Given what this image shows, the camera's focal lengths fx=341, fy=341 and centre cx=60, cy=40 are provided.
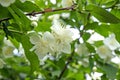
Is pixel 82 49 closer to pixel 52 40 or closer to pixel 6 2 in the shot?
pixel 52 40

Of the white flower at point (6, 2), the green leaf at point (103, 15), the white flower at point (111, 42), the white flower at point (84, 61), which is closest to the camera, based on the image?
the white flower at point (6, 2)

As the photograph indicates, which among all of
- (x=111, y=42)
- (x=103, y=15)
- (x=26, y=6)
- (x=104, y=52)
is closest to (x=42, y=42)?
(x=26, y=6)

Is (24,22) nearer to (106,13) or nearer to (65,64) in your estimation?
(106,13)

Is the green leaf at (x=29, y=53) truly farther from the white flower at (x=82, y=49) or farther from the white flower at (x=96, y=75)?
the white flower at (x=96, y=75)

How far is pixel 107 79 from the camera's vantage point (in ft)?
6.58

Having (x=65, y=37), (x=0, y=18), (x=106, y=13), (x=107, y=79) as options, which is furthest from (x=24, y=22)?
(x=107, y=79)

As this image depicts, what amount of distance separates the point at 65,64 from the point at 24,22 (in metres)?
0.96

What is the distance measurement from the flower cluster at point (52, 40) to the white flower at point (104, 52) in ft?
1.67

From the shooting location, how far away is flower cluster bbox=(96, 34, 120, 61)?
185 centimetres

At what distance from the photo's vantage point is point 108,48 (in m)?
2.12

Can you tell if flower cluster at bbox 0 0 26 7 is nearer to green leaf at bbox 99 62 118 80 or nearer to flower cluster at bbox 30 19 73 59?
flower cluster at bbox 30 19 73 59

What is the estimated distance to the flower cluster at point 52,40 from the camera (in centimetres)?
151


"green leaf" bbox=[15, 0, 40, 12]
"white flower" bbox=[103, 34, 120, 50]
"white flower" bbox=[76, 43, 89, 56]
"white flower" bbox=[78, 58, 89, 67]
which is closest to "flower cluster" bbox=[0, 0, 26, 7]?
"green leaf" bbox=[15, 0, 40, 12]

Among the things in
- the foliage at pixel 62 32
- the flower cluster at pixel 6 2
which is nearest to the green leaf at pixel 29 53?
the foliage at pixel 62 32
